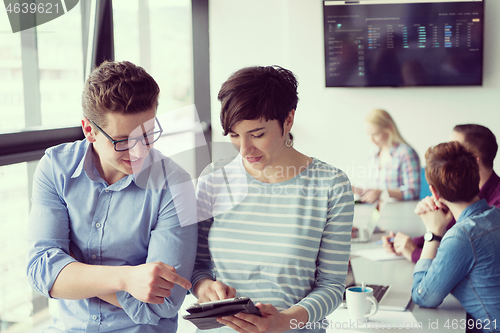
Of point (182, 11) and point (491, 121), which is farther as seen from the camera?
point (182, 11)

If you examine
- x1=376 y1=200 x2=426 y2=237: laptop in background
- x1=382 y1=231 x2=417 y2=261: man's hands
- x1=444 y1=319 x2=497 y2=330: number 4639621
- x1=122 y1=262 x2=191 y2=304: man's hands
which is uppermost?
x1=122 y1=262 x2=191 y2=304: man's hands

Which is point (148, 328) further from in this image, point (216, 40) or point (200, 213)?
point (216, 40)

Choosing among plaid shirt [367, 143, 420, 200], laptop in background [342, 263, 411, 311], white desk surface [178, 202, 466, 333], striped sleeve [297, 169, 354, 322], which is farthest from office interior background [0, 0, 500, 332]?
laptop in background [342, 263, 411, 311]

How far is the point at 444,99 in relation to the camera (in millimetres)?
3803

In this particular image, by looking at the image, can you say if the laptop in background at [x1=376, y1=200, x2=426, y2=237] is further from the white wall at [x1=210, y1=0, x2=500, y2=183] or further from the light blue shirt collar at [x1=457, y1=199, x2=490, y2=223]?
the white wall at [x1=210, y1=0, x2=500, y2=183]

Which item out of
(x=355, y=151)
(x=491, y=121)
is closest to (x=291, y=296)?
(x=355, y=151)

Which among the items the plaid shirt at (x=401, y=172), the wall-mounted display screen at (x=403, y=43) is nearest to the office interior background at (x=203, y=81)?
the wall-mounted display screen at (x=403, y=43)

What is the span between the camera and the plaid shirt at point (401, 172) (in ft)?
11.2

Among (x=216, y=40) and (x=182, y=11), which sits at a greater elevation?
(x=182, y=11)

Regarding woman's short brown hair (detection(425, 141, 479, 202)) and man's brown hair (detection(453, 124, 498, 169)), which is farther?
man's brown hair (detection(453, 124, 498, 169))

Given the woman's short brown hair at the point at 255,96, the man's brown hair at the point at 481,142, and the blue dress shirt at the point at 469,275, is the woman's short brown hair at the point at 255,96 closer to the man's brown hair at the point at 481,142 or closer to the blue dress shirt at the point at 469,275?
the blue dress shirt at the point at 469,275

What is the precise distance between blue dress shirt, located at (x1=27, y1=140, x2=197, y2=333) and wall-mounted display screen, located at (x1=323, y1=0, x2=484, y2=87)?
115 inches

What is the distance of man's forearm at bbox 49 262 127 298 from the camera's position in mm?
1123

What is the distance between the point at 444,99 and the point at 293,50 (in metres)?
1.34
